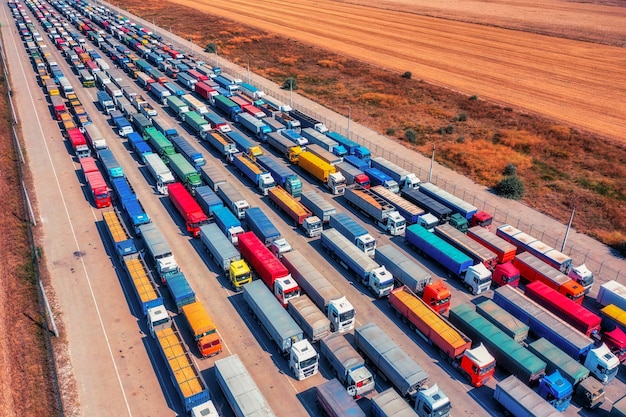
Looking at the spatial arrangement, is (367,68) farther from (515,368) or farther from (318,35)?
Result: (515,368)

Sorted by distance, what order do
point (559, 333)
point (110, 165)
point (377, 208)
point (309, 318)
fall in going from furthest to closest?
point (110, 165) < point (377, 208) < point (309, 318) < point (559, 333)

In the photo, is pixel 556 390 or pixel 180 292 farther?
pixel 180 292

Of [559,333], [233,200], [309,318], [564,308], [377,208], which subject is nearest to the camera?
[559,333]

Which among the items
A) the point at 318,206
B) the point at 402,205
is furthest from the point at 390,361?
the point at 402,205

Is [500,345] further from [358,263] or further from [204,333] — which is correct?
[204,333]

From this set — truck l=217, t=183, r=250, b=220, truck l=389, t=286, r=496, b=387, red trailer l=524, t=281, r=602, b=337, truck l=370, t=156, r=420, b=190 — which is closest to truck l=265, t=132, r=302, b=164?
truck l=370, t=156, r=420, b=190

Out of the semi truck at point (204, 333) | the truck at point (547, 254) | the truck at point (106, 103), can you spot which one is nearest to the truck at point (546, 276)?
the truck at point (547, 254)

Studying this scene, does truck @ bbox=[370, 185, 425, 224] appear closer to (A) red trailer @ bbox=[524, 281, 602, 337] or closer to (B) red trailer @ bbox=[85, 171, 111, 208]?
(A) red trailer @ bbox=[524, 281, 602, 337]
